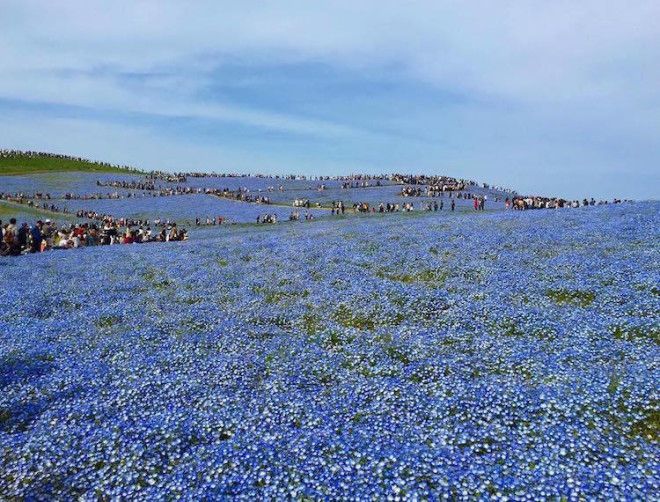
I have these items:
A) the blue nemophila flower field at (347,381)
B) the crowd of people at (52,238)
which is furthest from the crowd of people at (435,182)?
the blue nemophila flower field at (347,381)

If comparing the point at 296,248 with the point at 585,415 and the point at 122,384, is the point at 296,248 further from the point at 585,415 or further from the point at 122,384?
the point at 585,415

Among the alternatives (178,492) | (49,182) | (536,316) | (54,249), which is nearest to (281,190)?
(49,182)

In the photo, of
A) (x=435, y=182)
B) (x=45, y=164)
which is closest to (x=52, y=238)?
(x=435, y=182)

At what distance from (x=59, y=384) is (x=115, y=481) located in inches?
169

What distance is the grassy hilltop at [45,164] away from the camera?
357 ft

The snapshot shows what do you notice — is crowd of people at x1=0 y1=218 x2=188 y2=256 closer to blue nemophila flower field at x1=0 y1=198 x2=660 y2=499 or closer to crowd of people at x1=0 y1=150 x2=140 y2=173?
blue nemophila flower field at x1=0 y1=198 x2=660 y2=499

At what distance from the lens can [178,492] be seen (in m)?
8.87

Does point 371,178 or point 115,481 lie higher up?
point 371,178

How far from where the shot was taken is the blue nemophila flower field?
9.07 meters

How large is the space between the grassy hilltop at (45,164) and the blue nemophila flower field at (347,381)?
10096cm

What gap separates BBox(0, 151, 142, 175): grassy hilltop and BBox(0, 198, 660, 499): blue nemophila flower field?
3975 inches

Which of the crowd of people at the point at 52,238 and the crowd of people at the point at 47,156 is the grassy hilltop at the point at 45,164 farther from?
the crowd of people at the point at 52,238

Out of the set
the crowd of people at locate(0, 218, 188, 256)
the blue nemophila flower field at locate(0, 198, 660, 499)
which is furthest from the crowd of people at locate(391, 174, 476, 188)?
the blue nemophila flower field at locate(0, 198, 660, 499)

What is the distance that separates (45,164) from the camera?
11662cm
